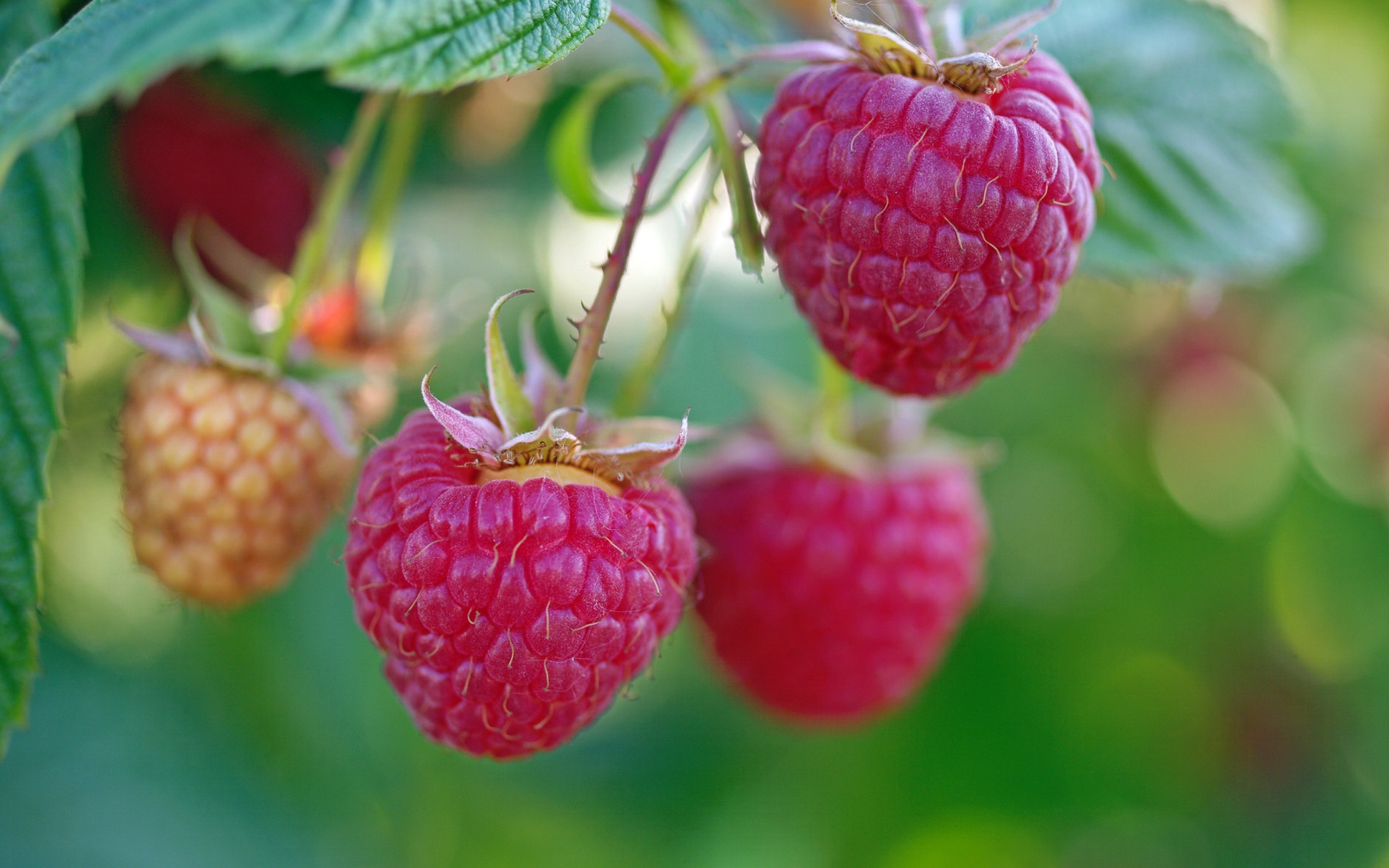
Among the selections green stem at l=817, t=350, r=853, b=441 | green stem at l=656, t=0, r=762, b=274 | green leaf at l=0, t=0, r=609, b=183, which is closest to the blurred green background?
green stem at l=817, t=350, r=853, b=441

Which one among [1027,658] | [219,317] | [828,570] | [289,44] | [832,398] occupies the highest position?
[289,44]

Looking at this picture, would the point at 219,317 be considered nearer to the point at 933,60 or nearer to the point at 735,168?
the point at 735,168

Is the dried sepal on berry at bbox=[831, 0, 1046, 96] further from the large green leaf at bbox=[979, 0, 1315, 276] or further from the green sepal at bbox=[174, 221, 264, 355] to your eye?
the green sepal at bbox=[174, 221, 264, 355]

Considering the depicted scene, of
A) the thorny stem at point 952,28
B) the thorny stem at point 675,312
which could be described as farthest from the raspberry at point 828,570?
the thorny stem at point 952,28

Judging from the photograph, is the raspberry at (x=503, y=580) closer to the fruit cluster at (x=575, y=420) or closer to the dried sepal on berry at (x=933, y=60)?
the fruit cluster at (x=575, y=420)

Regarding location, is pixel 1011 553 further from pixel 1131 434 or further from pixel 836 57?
pixel 836 57

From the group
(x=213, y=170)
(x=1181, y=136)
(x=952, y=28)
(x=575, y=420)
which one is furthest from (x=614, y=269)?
(x=213, y=170)
